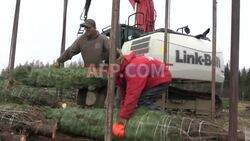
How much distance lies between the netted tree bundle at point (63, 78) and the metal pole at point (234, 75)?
253cm

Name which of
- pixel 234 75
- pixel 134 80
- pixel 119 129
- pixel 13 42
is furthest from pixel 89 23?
pixel 234 75

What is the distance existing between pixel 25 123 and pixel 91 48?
5.52ft

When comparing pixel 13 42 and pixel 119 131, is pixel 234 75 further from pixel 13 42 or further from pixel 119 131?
pixel 13 42

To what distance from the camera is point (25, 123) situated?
404 cm

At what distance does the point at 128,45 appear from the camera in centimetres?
823

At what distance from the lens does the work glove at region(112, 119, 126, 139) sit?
11.4ft

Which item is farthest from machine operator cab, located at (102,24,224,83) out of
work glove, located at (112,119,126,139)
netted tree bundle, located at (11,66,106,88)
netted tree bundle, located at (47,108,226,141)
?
work glove, located at (112,119,126,139)

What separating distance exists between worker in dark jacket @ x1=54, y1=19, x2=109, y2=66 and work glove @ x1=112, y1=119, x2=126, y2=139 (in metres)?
1.97

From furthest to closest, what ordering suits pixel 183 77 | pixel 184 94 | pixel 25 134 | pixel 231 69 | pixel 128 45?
pixel 184 94 → pixel 128 45 → pixel 183 77 → pixel 25 134 → pixel 231 69

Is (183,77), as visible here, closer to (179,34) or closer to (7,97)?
(179,34)

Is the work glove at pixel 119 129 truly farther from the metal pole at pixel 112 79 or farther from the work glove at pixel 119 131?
the metal pole at pixel 112 79

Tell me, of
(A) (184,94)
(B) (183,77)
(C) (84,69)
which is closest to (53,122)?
(C) (84,69)

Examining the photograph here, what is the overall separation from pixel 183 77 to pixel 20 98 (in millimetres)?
3594

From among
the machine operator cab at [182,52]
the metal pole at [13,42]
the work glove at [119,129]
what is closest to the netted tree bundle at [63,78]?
the metal pole at [13,42]
